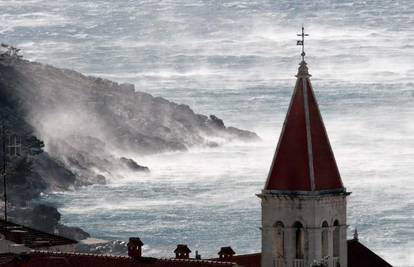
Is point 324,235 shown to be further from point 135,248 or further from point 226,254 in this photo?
point 226,254

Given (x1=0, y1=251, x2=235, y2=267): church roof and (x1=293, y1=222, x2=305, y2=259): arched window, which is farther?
(x1=293, y1=222, x2=305, y2=259): arched window

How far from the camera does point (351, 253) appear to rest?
122 meters

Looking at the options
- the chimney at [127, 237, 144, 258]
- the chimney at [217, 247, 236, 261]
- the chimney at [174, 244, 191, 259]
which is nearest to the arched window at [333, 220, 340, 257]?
the chimney at [127, 237, 144, 258]

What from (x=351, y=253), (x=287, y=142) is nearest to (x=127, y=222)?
(x=351, y=253)

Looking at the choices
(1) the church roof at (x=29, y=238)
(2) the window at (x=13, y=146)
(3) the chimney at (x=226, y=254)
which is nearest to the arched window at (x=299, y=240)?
(3) the chimney at (x=226, y=254)

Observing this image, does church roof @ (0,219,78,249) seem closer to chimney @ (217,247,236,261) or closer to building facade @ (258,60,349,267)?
chimney @ (217,247,236,261)

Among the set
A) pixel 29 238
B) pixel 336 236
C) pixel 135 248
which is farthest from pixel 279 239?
pixel 29 238

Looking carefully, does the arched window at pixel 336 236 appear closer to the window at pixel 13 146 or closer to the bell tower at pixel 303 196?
the bell tower at pixel 303 196

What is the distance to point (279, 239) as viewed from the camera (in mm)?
105625

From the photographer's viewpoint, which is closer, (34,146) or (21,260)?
(21,260)

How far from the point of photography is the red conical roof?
105 m

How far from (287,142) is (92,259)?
5948 mm

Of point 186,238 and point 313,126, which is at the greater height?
point 186,238

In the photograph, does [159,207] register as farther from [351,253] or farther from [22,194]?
[351,253]
